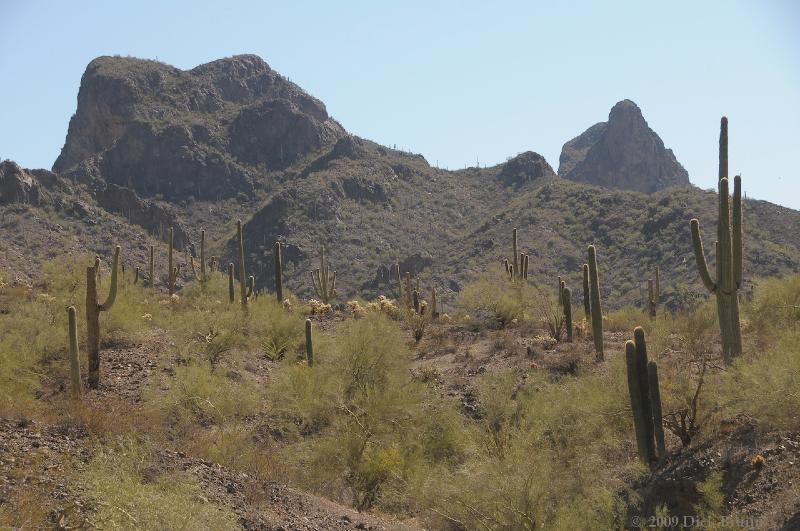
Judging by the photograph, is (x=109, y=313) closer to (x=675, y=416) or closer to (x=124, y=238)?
(x=675, y=416)

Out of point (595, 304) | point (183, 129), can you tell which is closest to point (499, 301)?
point (595, 304)

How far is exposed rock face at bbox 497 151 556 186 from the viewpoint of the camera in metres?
83.7

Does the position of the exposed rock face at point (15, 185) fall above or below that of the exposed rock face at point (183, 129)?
below

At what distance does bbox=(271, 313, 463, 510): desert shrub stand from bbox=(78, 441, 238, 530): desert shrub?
4.47 m

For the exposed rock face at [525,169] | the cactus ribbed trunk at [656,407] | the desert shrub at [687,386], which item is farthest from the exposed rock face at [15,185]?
the cactus ribbed trunk at [656,407]

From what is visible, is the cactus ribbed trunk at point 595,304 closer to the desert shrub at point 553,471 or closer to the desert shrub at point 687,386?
the desert shrub at point 687,386

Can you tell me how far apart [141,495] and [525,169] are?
254 ft

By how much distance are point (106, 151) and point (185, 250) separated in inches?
1117

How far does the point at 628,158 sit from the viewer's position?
123 metres

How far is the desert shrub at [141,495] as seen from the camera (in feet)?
30.0

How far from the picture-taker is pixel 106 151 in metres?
94.9

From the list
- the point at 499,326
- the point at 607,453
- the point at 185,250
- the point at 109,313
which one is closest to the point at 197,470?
the point at 607,453

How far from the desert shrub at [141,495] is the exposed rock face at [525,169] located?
7417 cm

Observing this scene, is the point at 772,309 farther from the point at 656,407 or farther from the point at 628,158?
the point at 628,158
